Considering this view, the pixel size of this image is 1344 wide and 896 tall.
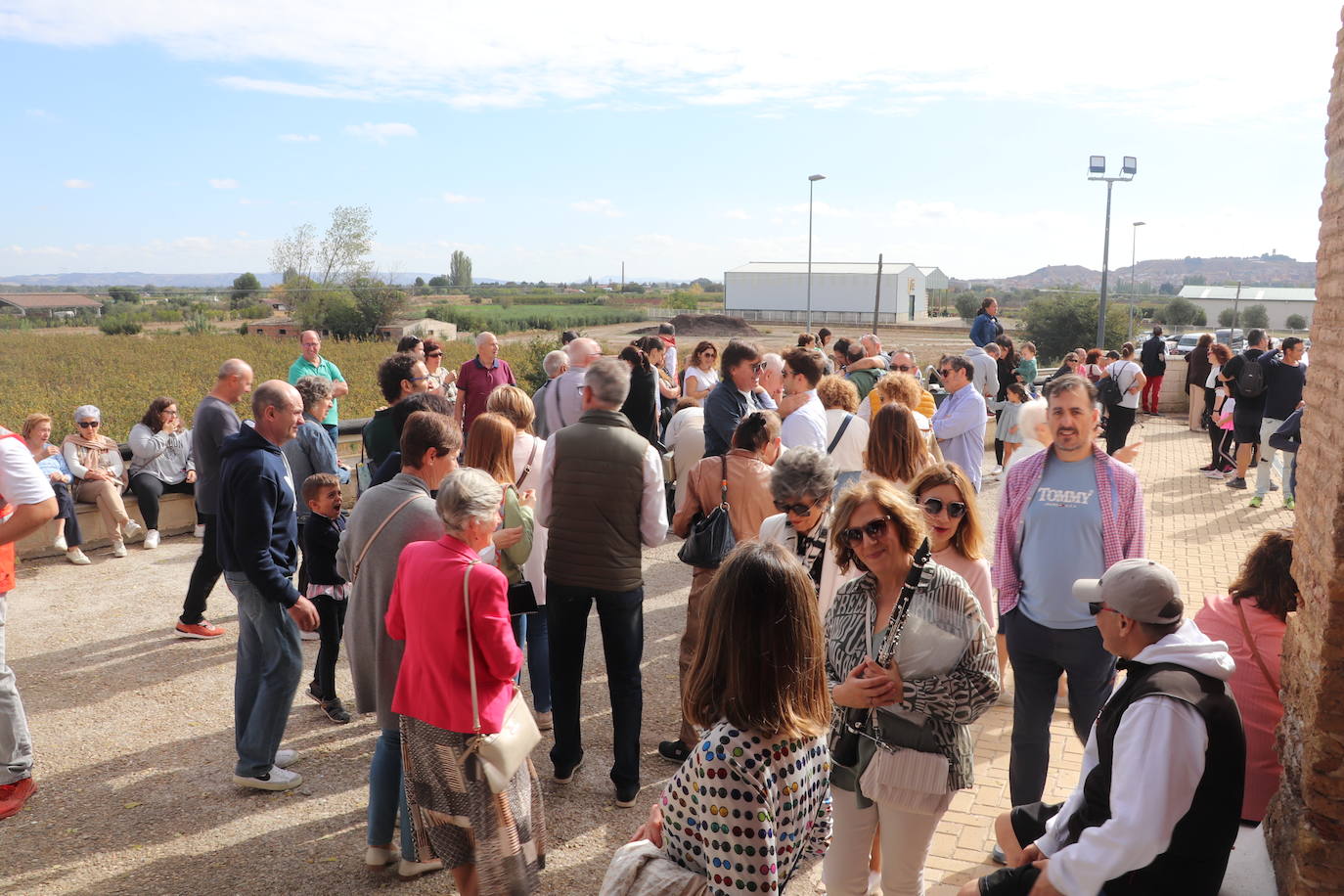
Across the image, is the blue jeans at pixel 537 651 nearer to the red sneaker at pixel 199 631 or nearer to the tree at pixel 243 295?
the red sneaker at pixel 199 631

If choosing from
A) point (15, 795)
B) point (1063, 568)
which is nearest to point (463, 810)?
point (1063, 568)

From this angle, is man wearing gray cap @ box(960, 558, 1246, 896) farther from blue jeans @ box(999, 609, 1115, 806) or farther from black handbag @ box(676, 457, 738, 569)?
black handbag @ box(676, 457, 738, 569)

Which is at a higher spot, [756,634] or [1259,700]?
[756,634]

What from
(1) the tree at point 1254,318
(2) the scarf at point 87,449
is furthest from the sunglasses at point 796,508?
(1) the tree at point 1254,318

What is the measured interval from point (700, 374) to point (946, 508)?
6382 mm

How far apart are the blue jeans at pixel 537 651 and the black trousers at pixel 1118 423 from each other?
34.8 feet

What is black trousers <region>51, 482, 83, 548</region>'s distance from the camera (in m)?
8.29

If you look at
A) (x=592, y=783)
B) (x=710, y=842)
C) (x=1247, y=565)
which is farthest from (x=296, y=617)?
(x=1247, y=565)

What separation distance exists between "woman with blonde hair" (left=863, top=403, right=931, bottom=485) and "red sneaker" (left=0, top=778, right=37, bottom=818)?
14.4 feet

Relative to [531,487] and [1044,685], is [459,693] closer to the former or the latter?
[531,487]

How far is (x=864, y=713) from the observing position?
3061 mm

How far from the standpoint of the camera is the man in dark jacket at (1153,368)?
62.9 ft

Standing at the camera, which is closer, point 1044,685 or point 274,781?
point 1044,685

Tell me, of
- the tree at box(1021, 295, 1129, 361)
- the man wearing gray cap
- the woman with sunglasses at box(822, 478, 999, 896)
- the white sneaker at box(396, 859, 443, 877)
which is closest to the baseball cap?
the man wearing gray cap
